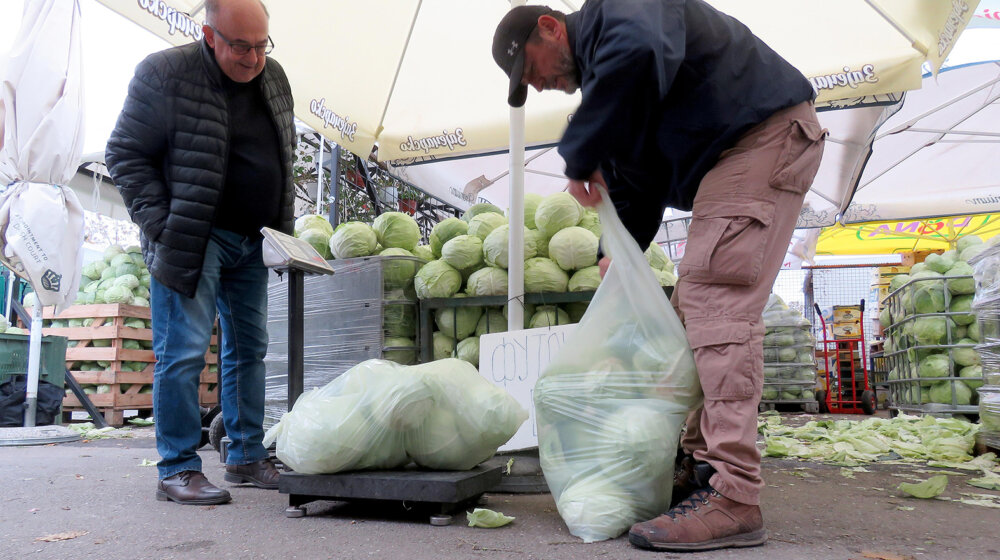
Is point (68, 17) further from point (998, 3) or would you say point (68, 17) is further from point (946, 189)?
point (946, 189)

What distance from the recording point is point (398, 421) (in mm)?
2143

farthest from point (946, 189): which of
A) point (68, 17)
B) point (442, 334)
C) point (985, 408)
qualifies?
point (68, 17)

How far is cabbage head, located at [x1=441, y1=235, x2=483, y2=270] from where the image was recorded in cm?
363

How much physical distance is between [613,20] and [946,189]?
9383 millimetres

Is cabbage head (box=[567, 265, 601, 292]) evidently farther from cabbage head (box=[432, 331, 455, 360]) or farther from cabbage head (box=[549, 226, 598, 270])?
cabbage head (box=[432, 331, 455, 360])

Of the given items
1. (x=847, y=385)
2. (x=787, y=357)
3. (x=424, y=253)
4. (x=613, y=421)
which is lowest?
(x=847, y=385)

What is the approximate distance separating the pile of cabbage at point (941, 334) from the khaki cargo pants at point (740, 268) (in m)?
3.66

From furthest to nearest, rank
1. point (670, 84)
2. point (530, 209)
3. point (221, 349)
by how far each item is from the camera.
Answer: point (530, 209) → point (221, 349) → point (670, 84)

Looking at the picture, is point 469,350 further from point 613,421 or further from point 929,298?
point 929,298

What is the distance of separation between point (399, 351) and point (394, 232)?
0.88 m

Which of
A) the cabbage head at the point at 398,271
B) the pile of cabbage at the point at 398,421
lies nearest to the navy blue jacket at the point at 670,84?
the pile of cabbage at the point at 398,421

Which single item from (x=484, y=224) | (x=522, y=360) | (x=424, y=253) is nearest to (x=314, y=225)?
(x=424, y=253)

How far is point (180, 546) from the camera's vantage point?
1.80 m

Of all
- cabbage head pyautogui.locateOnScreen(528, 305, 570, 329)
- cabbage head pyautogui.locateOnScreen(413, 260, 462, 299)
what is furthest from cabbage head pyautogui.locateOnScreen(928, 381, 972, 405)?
cabbage head pyautogui.locateOnScreen(413, 260, 462, 299)
